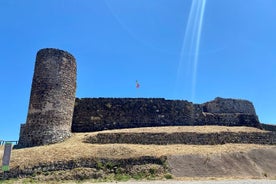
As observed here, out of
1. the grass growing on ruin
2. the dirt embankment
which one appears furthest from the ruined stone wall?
the dirt embankment

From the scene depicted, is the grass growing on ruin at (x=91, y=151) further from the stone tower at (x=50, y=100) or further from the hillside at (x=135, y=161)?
the stone tower at (x=50, y=100)

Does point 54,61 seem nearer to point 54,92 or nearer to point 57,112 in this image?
point 54,92

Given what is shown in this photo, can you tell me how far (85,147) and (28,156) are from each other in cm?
339

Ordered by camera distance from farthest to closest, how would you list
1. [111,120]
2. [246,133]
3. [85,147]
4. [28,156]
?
1. [111,120]
2. [246,133]
3. [85,147]
4. [28,156]

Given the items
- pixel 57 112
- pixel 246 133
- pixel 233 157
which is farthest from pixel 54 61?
pixel 246 133

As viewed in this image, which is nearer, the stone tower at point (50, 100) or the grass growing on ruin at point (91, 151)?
the grass growing on ruin at point (91, 151)

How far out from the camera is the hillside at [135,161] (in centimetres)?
1477

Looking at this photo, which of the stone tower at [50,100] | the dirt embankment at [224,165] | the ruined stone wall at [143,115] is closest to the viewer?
the dirt embankment at [224,165]

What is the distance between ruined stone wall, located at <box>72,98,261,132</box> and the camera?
76.3ft

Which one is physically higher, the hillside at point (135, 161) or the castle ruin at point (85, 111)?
the castle ruin at point (85, 111)

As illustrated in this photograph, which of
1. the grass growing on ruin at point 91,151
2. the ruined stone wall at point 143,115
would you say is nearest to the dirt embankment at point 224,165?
the grass growing on ruin at point 91,151

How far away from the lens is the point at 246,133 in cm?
2202

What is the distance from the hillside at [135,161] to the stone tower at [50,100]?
5.06 feet

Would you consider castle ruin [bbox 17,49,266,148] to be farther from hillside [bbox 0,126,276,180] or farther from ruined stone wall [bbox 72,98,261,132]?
hillside [bbox 0,126,276,180]
